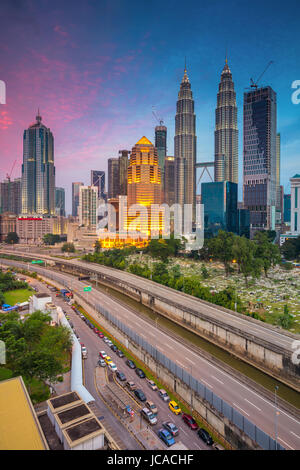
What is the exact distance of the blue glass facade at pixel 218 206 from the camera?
15375 cm

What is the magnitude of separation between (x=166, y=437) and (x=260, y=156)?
148800 mm

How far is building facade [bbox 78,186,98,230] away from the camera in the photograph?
570 feet

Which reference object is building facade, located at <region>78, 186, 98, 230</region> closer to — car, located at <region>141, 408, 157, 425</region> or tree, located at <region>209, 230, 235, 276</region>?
tree, located at <region>209, 230, 235, 276</region>

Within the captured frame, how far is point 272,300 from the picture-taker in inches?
2042

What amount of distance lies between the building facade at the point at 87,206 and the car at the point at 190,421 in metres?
154

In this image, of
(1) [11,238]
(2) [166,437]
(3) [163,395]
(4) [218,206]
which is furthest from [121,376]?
(1) [11,238]

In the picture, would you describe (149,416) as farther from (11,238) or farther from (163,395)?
(11,238)

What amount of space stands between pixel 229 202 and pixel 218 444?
14702cm

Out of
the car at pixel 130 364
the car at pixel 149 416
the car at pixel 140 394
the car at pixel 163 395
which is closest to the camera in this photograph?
the car at pixel 149 416

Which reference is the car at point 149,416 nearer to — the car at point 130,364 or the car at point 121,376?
the car at point 121,376

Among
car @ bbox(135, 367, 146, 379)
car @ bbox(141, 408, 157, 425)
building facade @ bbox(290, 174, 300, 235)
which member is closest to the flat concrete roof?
car @ bbox(141, 408, 157, 425)

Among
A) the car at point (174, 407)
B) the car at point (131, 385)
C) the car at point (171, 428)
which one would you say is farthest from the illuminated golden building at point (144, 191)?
the car at point (171, 428)

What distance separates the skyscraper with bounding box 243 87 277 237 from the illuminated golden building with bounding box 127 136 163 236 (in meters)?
49.0
